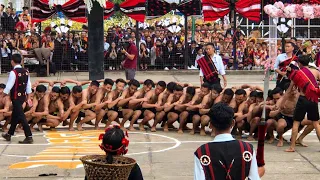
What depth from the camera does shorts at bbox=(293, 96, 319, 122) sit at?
445 inches

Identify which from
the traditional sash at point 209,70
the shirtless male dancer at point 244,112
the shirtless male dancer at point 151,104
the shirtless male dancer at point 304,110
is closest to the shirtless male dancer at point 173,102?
the shirtless male dancer at point 151,104

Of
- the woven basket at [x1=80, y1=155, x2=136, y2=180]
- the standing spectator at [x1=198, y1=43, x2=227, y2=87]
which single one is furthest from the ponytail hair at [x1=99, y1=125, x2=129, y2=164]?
the standing spectator at [x1=198, y1=43, x2=227, y2=87]

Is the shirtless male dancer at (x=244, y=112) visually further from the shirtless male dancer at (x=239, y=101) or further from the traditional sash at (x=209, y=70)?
the traditional sash at (x=209, y=70)

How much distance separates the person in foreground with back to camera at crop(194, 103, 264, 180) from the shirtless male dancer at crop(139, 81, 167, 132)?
329 inches

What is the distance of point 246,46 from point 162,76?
3457 mm

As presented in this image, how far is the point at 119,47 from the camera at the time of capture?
24.5 metres

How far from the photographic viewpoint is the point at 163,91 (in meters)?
13.8

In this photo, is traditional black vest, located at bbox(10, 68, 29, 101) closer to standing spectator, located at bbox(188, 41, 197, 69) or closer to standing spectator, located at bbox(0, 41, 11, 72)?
standing spectator, located at bbox(0, 41, 11, 72)

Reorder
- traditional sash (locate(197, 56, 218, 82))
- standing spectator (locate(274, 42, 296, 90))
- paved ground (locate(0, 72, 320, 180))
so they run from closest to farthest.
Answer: paved ground (locate(0, 72, 320, 180)), standing spectator (locate(274, 42, 296, 90)), traditional sash (locate(197, 56, 218, 82))

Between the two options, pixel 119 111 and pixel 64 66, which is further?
pixel 64 66

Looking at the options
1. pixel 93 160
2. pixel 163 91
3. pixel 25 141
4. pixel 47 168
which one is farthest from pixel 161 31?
pixel 93 160

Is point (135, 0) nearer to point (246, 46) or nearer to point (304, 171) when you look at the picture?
point (246, 46)

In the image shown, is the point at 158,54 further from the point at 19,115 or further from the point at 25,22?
the point at 19,115

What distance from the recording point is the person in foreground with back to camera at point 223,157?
5148 mm
